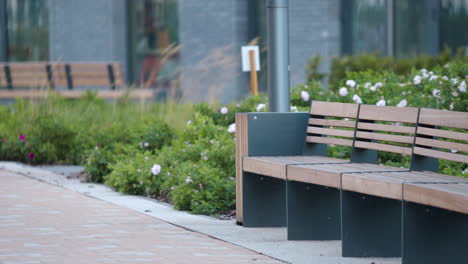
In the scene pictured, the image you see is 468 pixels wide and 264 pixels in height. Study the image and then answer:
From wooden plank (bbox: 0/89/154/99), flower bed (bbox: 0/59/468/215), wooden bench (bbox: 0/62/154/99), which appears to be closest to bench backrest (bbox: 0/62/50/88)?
wooden bench (bbox: 0/62/154/99)

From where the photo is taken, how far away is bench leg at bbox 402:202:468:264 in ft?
16.9

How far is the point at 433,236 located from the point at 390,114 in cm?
119

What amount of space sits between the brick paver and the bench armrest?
0.88 meters

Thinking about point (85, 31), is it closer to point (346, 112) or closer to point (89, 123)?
point (89, 123)

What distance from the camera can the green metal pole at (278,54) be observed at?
718 cm

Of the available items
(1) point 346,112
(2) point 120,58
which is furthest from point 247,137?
(2) point 120,58

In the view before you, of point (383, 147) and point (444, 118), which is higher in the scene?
point (444, 118)

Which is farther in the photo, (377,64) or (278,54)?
(377,64)

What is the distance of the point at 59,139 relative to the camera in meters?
11.3

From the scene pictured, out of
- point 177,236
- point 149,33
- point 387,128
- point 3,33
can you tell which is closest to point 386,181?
point 387,128

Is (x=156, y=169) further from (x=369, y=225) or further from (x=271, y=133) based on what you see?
(x=369, y=225)

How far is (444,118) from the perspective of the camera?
5.50 metres

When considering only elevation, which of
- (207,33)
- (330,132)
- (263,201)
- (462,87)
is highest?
(207,33)

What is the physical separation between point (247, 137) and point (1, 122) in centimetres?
667
